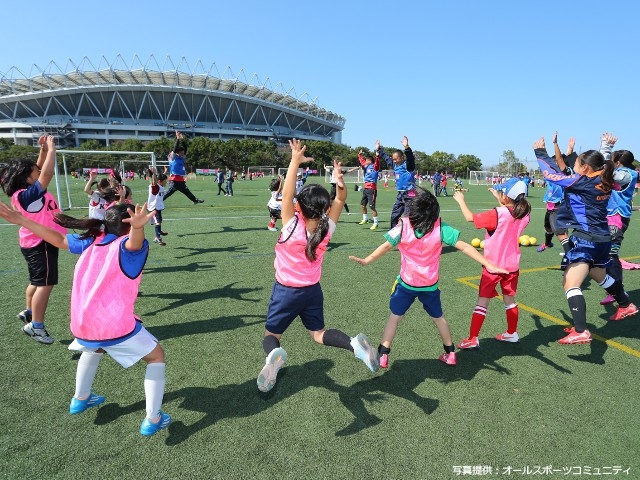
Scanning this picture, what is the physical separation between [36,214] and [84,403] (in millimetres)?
2484

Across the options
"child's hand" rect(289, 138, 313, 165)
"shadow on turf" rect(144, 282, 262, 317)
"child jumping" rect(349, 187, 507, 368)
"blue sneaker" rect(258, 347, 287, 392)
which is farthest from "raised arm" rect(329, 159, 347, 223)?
"shadow on turf" rect(144, 282, 262, 317)

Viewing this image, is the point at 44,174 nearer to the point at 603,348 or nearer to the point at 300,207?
the point at 300,207

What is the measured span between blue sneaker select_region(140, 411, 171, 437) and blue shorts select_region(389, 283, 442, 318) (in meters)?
2.15

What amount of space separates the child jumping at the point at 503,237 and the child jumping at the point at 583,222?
1.87 ft

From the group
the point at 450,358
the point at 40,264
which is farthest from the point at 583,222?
the point at 40,264

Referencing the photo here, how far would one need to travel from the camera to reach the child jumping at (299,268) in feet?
9.68

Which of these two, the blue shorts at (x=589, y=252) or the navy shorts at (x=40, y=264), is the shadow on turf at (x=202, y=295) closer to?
the navy shorts at (x=40, y=264)

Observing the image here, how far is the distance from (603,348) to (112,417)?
16.7 ft

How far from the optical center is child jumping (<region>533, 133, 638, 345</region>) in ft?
13.5

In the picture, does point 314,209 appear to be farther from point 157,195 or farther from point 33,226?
point 157,195

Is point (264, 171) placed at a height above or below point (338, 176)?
below

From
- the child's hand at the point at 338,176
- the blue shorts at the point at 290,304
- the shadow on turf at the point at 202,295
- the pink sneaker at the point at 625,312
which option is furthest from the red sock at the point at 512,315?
the shadow on turf at the point at 202,295

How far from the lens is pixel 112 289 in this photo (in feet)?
8.60

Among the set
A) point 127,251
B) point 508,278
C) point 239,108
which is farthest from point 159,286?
point 239,108
